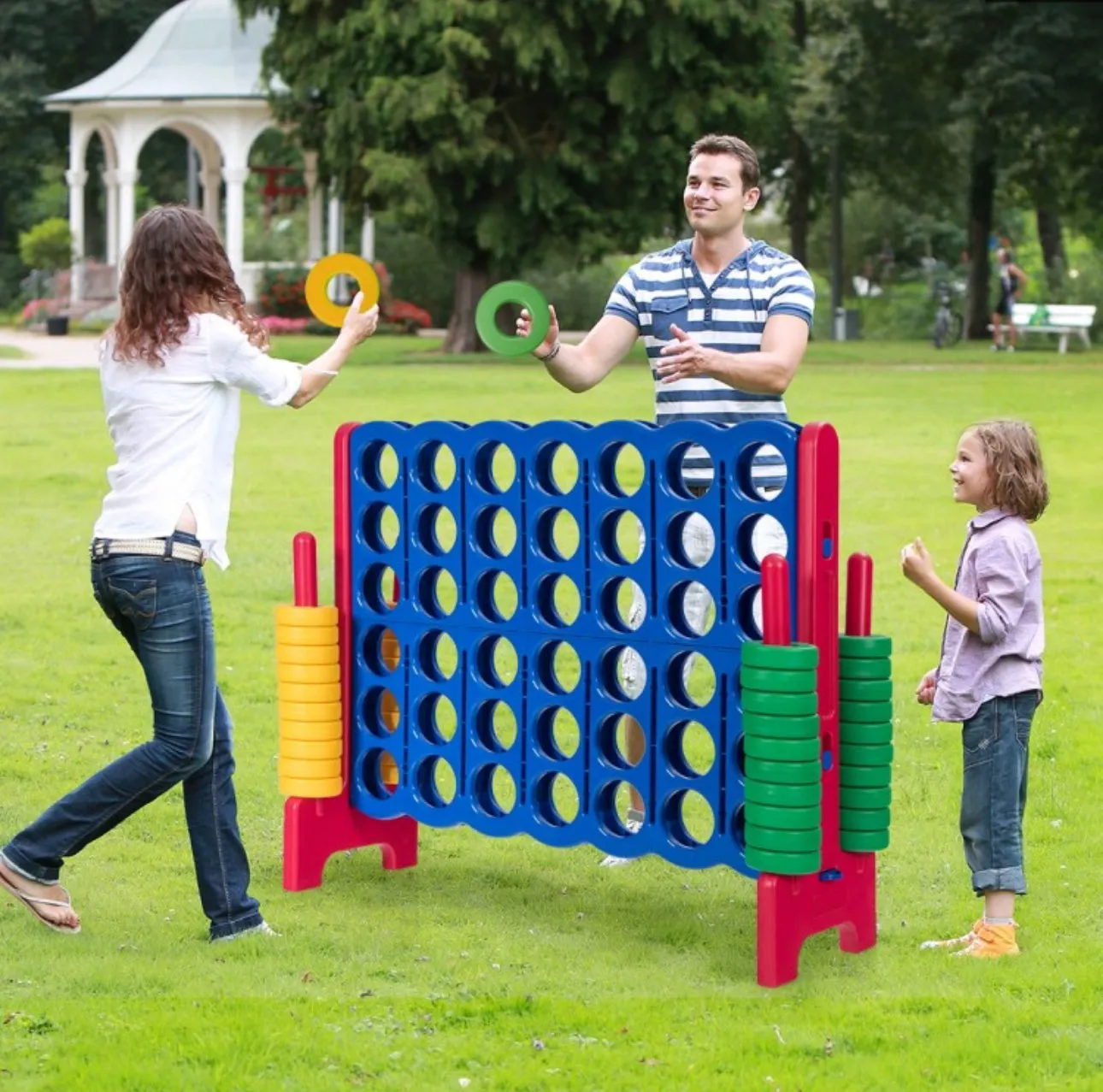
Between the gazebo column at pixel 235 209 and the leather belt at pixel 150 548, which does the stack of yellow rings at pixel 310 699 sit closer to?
the leather belt at pixel 150 548

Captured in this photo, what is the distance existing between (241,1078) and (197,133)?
3892cm

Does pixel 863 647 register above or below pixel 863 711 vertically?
above

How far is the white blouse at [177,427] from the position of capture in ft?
17.0

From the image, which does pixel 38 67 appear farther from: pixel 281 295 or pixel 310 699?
pixel 310 699

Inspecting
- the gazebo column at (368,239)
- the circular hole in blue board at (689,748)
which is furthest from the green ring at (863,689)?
the gazebo column at (368,239)

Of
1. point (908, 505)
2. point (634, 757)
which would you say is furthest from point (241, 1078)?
point (908, 505)

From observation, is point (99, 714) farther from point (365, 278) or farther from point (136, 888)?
point (365, 278)

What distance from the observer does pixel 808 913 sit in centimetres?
522

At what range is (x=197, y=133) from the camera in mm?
41625

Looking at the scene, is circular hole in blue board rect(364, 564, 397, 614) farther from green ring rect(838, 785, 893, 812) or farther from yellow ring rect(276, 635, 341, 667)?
green ring rect(838, 785, 893, 812)

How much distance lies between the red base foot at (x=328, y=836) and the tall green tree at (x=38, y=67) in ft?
147

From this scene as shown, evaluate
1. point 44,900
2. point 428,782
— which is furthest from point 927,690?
point 44,900

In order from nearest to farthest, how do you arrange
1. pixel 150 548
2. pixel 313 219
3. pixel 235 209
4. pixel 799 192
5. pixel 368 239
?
pixel 150 548 → pixel 235 209 → pixel 313 219 → pixel 368 239 → pixel 799 192

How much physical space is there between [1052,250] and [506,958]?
4587cm
